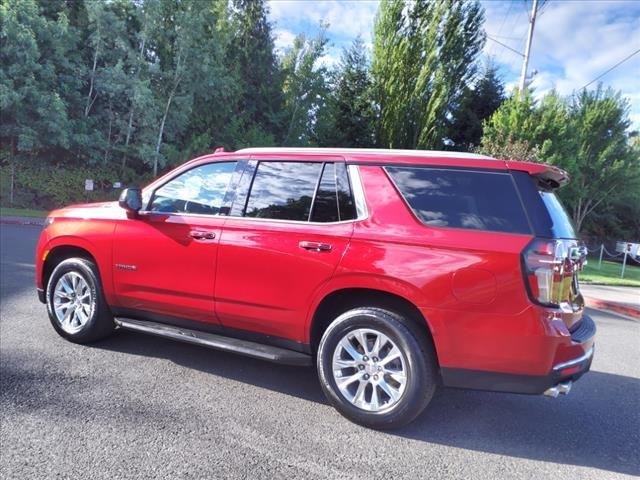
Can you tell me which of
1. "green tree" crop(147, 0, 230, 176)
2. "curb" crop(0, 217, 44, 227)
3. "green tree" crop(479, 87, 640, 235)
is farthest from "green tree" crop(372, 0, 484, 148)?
"curb" crop(0, 217, 44, 227)

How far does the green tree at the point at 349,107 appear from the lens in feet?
96.0

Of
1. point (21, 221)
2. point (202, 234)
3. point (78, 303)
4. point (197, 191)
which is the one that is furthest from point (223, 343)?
point (21, 221)

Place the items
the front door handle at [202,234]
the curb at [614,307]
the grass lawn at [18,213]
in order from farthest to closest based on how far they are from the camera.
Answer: the grass lawn at [18,213] < the curb at [614,307] < the front door handle at [202,234]

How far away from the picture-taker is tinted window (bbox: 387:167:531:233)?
2.96m

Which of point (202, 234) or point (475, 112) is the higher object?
point (475, 112)

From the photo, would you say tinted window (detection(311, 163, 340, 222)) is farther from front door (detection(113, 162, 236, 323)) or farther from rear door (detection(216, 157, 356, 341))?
front door (detection(113, 162, 236, 323))

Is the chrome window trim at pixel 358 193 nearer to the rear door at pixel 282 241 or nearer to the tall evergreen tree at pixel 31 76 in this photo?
the rear door at pixel 282 241

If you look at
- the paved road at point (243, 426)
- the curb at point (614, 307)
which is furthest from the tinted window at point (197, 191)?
the curb at point (614, 307)

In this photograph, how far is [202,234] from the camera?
148 inches

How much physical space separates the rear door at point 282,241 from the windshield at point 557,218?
135 cm

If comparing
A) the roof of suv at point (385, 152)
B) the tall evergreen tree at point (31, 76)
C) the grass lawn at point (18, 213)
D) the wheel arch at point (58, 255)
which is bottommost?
the grass lawn at point (18, 213)

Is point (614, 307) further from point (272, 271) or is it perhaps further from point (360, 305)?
point (272, 271)

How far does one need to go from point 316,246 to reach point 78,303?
2.69 meters

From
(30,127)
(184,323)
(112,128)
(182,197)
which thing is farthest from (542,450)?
(112,128)
